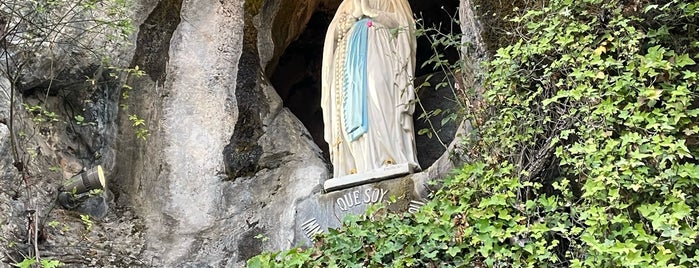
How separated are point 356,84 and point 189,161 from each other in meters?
1.35

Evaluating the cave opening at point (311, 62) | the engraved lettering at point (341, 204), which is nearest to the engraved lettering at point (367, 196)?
the engraved lettering at point (341, 204)

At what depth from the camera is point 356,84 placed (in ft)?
19.1

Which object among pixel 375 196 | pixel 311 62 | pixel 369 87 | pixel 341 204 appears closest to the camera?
pixel 375 196

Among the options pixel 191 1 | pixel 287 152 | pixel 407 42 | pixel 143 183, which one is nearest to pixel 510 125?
pixel 407 42

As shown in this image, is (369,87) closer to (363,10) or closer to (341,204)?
(363,10)

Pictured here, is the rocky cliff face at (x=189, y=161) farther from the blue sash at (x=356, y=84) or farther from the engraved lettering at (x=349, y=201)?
the blue sash at (x=356, y=84)

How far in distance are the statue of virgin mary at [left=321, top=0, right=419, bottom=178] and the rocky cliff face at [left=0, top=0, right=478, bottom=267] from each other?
0.26 meters

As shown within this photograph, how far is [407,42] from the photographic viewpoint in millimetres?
6004

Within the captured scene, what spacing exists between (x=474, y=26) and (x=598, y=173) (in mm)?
1503

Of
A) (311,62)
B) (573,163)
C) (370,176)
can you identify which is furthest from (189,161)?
(573,163)

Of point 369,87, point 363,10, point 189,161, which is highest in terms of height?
point 363,10

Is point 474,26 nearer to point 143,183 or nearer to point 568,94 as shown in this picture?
point 568,94

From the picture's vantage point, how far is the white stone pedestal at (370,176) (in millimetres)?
5402

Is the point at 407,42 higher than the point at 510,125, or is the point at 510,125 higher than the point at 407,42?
the point at 407,42
